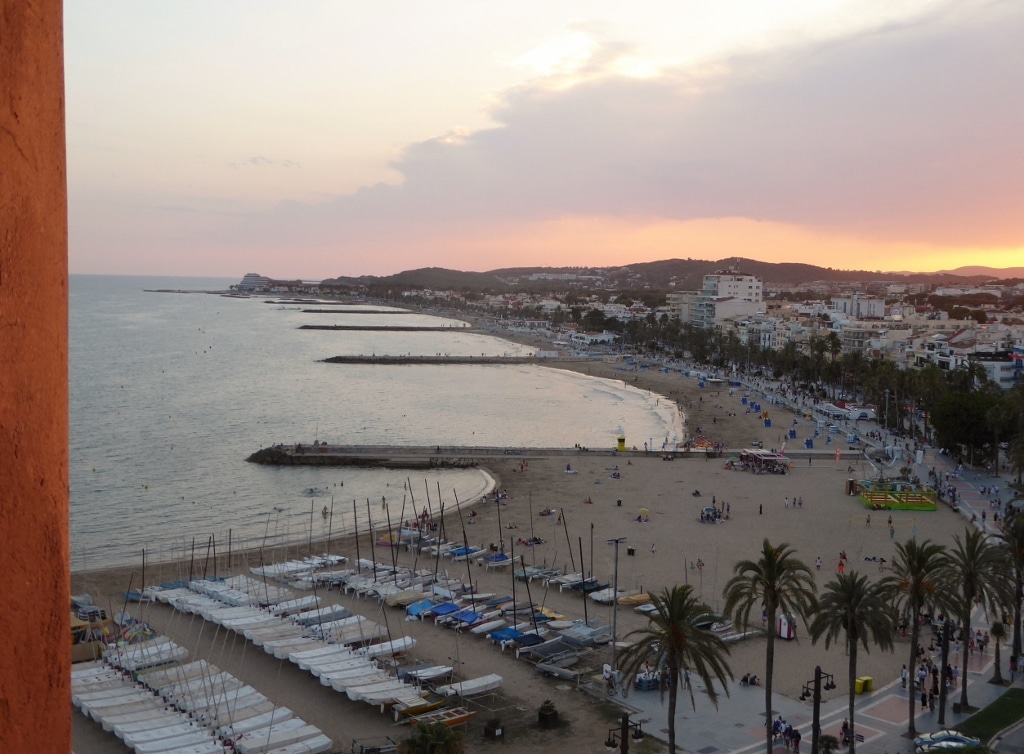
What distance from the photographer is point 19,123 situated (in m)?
1.89

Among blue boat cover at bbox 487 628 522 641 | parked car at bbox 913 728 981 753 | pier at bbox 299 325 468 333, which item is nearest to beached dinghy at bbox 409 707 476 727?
blue boat cover at bbox 487 628 522 641

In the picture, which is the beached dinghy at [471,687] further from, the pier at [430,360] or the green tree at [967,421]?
the pier at [430,360]

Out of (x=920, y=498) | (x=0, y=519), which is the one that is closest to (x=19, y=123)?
(x=0, y=519)

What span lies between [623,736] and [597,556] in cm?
1586

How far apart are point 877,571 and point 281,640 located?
19207mm

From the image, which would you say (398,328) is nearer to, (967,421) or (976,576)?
(967,421)

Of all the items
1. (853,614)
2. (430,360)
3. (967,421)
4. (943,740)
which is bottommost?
(943,740)

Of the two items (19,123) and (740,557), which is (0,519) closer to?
(19,123)

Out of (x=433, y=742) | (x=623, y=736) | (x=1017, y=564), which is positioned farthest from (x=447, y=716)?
(x=1017, y=564)

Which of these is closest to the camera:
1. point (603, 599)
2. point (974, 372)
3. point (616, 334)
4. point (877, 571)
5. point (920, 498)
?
point (603, 599)

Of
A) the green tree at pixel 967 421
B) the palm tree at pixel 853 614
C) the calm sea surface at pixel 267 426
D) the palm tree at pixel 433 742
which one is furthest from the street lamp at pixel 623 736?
the green tree at pixel 967 421

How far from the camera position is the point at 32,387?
6.49 ft

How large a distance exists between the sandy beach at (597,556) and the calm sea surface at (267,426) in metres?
4.68

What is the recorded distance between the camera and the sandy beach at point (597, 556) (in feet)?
65.2
